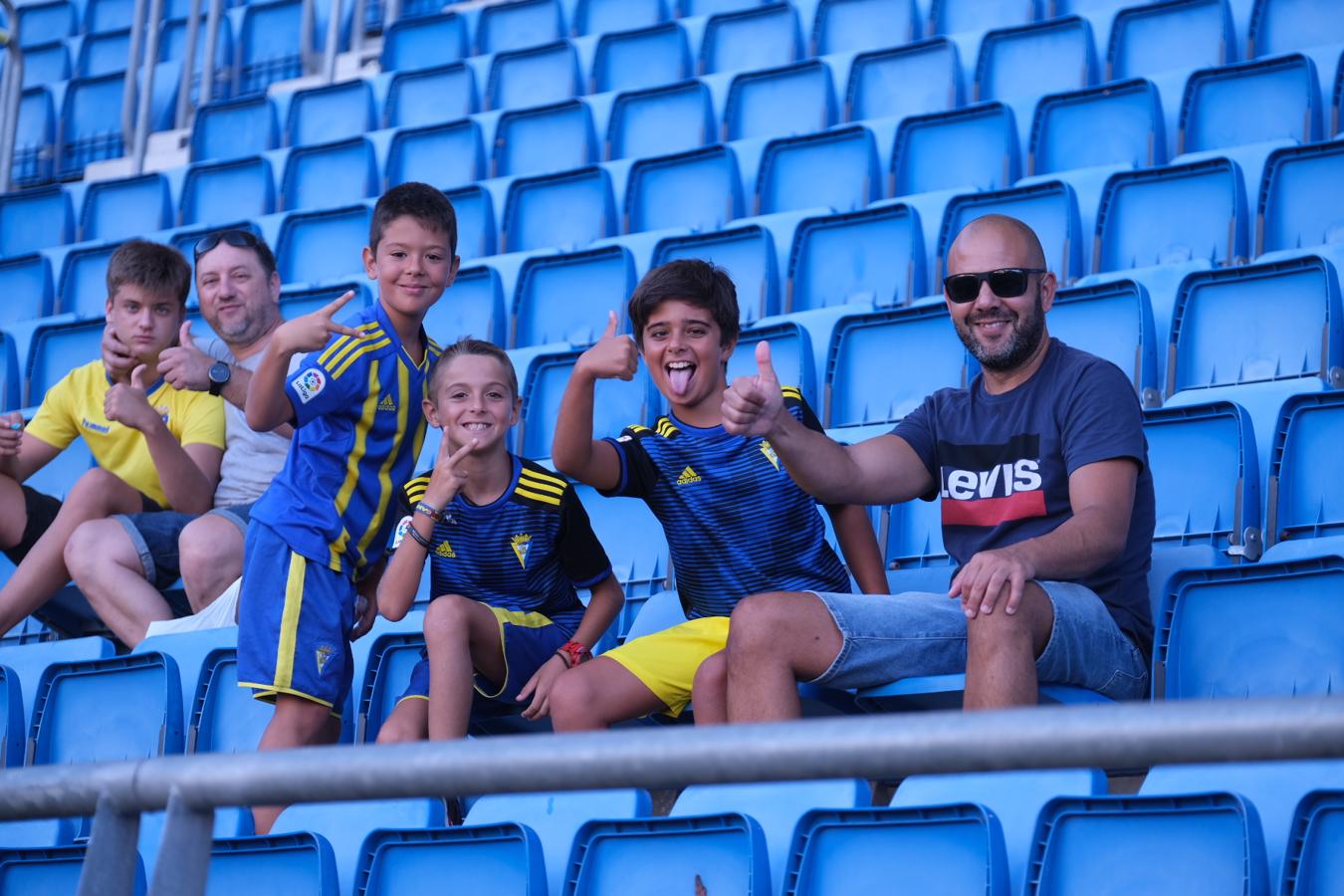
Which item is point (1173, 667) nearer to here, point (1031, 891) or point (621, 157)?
point (1031, 891)

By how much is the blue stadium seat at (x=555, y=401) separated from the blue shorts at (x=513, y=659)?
806 millimetres

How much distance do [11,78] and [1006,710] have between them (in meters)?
4.93

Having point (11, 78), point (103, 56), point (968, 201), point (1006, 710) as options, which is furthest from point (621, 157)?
point (1006, 710)

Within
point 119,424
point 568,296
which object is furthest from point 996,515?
point 119,424

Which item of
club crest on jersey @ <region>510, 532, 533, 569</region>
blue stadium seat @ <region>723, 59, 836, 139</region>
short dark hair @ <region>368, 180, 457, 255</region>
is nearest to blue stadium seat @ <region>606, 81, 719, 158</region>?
blue stadium seat @ <region>723, 59, 836, 139</region>

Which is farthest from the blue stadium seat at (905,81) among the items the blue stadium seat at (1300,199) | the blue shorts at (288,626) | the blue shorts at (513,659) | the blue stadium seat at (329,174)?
the blue shorts at (288,626)

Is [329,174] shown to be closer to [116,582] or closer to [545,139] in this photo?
[545,139]

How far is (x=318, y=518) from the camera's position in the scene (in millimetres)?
2527

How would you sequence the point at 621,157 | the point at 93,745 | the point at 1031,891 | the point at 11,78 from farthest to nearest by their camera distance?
1. the point at 11,78
2. the point at 621,157
3. the point at 93,745
4. the point at 1031,891

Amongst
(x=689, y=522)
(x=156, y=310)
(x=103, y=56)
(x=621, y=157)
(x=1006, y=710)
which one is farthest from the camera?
(x=103, y=56)

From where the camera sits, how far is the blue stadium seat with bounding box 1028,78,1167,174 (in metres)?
3.68

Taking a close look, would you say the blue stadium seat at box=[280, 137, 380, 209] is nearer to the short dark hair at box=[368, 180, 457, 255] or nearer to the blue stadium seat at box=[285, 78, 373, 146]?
the blue stadium seat at box=[285, 78, 373, 146]

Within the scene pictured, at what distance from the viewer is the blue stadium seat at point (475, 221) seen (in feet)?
13.9

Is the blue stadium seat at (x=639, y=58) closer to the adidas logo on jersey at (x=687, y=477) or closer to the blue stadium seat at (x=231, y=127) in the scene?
the blue stadium seat at (x=231, y=127)
